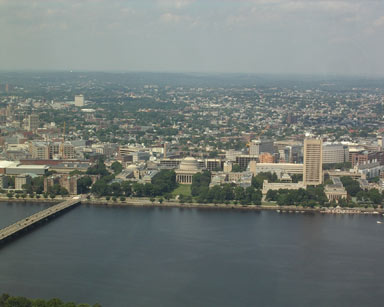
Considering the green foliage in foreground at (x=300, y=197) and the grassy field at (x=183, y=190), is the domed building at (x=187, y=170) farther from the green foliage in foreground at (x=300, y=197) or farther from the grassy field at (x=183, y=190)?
the green foliage in foreground at (x=300, y=197)

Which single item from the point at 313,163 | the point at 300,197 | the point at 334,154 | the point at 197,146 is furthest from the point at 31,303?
the point at 197,146

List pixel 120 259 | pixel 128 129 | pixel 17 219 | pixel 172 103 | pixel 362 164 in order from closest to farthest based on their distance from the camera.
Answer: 1. pixel 120 259
2. pixel 17 219
3. pixel 362 164
4. pixel 128 129
5. pixel 172 103

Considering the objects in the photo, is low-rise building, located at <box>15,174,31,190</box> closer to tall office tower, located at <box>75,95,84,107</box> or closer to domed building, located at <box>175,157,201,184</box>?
domed building, located at <box>175,157,201,184</box>

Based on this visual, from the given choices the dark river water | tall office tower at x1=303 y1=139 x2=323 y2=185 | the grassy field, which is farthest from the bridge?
tall office tower at x1=303 y1=139 x2=323 y2=185

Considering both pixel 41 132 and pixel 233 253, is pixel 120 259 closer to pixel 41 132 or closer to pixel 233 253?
pixel 233 253

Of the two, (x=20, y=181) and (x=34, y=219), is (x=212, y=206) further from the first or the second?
(x=20, y=181)

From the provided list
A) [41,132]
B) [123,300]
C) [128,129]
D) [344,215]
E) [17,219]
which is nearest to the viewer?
[123,300]

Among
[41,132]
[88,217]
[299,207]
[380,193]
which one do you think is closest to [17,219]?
[88,217]
